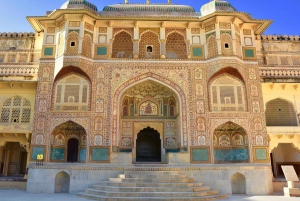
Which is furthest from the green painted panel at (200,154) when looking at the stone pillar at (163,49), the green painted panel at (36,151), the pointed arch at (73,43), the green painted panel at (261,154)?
the pointed arch at (73,43)

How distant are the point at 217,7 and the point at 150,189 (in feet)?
33.3

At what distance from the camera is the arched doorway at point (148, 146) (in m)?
15.8

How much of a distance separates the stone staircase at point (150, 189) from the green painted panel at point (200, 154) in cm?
212

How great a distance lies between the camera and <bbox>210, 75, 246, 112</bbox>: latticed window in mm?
13602

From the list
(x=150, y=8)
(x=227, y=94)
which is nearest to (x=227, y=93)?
(x=227, y=94)

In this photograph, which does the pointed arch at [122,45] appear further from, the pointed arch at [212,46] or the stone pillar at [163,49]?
the pointed arch at [212,46]

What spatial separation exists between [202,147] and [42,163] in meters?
7.52

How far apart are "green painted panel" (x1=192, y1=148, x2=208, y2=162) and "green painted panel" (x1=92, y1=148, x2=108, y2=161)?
4.21 metres

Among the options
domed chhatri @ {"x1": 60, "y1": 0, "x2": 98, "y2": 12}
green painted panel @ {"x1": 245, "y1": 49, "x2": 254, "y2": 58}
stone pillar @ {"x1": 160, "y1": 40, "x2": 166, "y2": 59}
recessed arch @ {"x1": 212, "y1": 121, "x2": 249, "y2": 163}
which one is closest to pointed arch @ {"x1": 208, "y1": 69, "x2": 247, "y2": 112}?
recessed arch @ {"x1": 212, "y1": 121, "x2": 249, "y2": 163}

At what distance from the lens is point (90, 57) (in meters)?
14.1

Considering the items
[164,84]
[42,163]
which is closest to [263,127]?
[164,84]

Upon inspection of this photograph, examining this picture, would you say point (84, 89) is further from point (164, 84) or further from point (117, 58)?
point (164, 84)

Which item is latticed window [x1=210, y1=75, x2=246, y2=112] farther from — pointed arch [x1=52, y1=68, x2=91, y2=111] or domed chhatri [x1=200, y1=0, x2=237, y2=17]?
pointed arch [x1=52, y1=68, x2=91, y2=111]

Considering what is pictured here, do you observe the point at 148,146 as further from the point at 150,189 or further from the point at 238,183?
the point at 150,189
